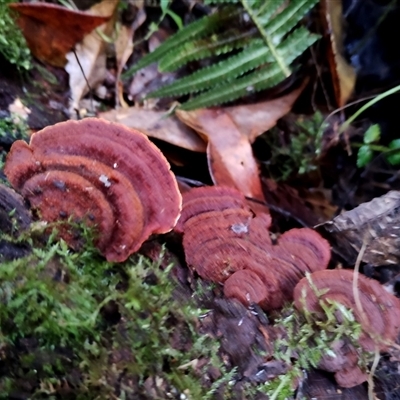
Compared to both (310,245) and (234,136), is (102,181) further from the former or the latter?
(234,136)

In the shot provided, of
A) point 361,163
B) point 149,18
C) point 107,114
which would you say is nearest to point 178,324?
point 107,114

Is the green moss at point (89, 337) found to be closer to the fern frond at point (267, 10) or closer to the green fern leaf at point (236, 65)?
the green fern leaf at point (236, 65)

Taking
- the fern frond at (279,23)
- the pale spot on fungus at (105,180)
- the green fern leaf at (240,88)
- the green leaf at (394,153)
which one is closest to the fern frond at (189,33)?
the fern frond at (279,23)

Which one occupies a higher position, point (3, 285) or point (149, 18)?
point (149, 18)

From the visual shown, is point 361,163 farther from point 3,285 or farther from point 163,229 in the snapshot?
point 3,285

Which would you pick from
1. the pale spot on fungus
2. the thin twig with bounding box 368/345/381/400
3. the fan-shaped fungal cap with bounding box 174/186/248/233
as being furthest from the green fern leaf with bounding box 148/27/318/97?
the thin twig with bounding box 368/345/381/400

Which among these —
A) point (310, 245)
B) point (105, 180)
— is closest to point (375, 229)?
point (310, 245)

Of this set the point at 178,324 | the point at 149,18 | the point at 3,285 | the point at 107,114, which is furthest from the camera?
the point at 149,18
